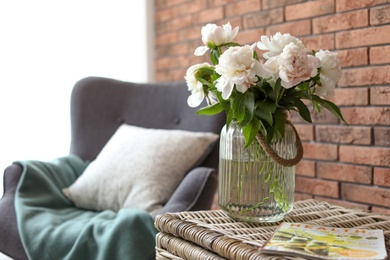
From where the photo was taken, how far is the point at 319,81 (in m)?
1.32

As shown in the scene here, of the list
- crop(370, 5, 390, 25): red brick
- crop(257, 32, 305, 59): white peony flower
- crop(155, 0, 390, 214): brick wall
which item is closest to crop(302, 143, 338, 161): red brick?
crop(155, 0, 390, 214): brick wall

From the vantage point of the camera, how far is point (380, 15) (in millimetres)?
1895

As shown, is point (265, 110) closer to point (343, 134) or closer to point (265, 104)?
point (265, 104)

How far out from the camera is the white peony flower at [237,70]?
1255mm

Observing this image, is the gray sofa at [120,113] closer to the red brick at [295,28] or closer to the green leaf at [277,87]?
the red brick at [295,28]

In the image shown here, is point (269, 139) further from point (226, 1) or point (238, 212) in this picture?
point (226, 1)

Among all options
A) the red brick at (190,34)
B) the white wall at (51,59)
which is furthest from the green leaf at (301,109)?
the white wall at (51,59)

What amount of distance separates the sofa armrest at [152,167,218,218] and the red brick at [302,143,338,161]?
0.55 m

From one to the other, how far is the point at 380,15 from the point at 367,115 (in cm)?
36

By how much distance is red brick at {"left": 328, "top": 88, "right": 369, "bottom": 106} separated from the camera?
199 cm

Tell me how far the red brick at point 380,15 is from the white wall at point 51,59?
1.57 meters

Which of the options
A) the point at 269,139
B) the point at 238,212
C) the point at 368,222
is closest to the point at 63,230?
the point at 238,212

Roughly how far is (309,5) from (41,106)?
4.75ft

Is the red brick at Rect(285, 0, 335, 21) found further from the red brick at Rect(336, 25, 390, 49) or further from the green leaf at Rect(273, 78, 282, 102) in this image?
the green leaf at Rect(273, 78, 282, 102)
